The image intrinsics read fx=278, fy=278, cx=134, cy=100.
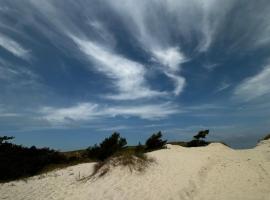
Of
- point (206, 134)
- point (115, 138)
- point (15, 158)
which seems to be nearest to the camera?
point (15, 158)

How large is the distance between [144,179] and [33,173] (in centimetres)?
862

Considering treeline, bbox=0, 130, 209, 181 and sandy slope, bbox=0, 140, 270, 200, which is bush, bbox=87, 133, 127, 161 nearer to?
treeline, bbox=0, 130, 209, 181

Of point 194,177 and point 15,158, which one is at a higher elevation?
point 15,158

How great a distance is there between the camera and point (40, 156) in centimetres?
1920

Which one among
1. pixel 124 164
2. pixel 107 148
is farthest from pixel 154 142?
pixel 124 164

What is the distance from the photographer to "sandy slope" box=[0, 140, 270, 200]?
1011cm

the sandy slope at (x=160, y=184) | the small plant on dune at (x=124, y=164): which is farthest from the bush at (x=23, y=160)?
the small plant on dune at (x=124, y=164)

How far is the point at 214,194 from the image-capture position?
10.0 meters

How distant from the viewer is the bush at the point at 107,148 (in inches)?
846

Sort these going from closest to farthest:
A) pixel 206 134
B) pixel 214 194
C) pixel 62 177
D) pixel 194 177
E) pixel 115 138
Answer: pixel 214 194
pixel 194 177
pixel 62 177
pixel 115 138
pixel 206 134

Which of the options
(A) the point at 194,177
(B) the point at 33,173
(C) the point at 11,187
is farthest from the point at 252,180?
(B) the point at 33,173

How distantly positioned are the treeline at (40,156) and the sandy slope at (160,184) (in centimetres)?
176

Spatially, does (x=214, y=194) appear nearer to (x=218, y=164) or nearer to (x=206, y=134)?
(x=218, y=164)

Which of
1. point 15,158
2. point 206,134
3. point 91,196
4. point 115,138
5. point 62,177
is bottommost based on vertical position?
point 91,196
